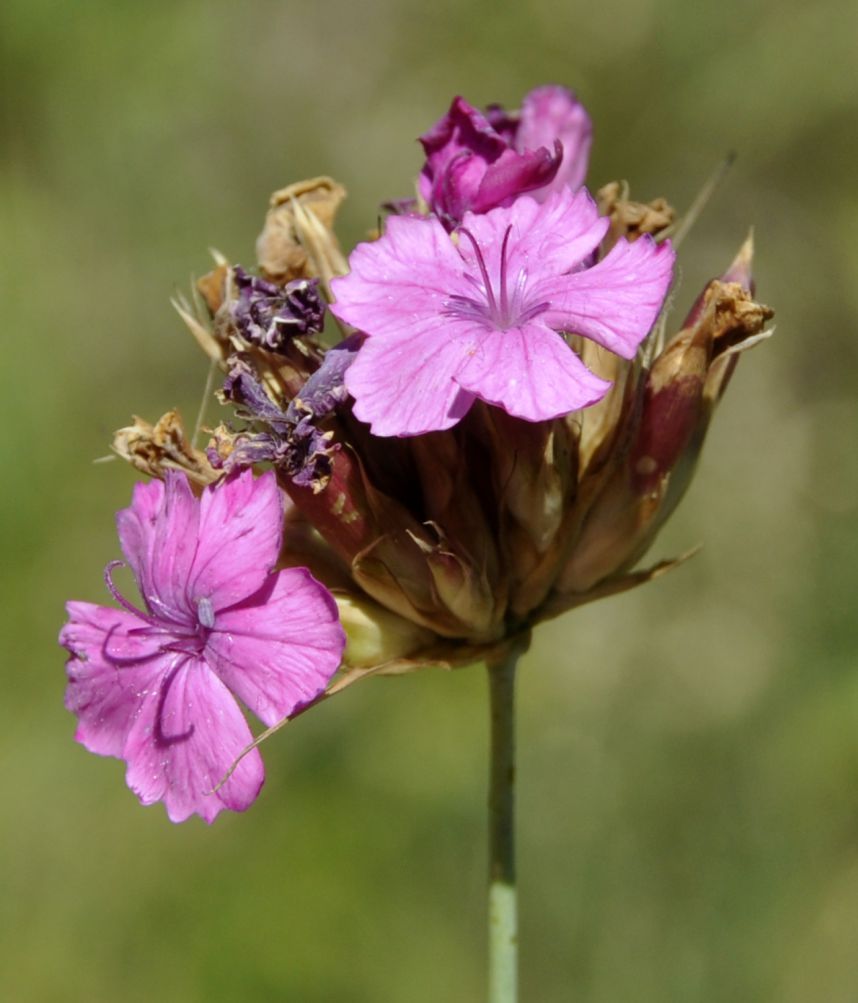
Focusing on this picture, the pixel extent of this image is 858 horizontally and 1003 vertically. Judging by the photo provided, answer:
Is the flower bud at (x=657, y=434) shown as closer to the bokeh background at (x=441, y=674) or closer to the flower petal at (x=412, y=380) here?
the flower petal at (x=412, y=380)

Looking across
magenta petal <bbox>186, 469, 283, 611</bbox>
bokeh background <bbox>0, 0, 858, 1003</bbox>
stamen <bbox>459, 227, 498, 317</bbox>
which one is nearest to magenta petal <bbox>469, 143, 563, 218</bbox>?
stamen <bbox>459, 227, 498, 317</bbox>

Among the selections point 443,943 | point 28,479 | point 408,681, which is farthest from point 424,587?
point 28,479

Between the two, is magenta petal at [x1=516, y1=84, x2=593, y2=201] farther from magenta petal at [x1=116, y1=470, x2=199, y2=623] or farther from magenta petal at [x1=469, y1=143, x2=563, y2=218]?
magenta petal at [x1=116, y1=470, x2=199, y2=623]

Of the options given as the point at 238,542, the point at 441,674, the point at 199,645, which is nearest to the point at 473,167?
the point at 238,542

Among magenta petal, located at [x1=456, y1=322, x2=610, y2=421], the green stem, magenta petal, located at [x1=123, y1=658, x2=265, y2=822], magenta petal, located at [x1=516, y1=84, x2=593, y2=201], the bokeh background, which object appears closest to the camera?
magenta petal, located at [x1=456, y1=322, x2=610, y2=421]

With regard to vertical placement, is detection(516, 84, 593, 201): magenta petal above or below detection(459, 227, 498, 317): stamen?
above

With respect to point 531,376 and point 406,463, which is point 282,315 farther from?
point 531,376

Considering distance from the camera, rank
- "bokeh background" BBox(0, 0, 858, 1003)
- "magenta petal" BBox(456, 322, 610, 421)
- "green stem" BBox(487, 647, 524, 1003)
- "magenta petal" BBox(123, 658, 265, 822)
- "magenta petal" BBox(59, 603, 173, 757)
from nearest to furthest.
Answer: "magenta petal" BBox(456, 322, 610, 421) → "magenta petal" BBox(123, 658, 265, 822) → "magenta petal" BBox(59, 603, 173, 757) → "green stem" BBox(487, 647, 524, 1003) → "bokeh background" BBox(0, 0, 858, 1003)
